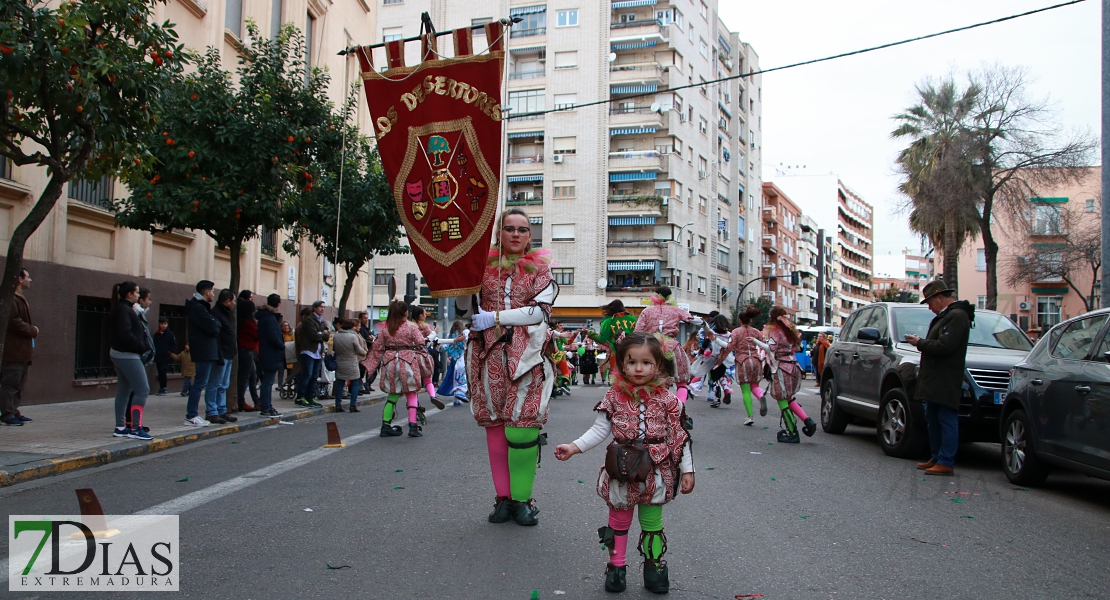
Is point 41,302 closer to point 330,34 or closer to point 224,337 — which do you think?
point 224,337

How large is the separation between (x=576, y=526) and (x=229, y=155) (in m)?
9.64

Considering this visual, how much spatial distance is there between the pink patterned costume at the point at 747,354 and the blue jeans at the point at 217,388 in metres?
6.92

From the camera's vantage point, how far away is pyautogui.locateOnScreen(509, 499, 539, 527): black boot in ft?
17.3

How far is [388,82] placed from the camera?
19.0 ft

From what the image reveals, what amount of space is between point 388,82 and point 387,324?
237 inches

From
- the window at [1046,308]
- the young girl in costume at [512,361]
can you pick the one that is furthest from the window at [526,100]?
the young girl in costume at [512,361]

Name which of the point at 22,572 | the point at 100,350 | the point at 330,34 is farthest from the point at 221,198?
the point at 330,34

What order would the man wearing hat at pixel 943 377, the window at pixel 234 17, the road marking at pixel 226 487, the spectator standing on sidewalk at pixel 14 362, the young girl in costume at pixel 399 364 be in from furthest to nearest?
1. the window at pixel 234 17
2. the young girl in costume at pixel 399 364
3. the spectator standing on sidewalk at pixel 14 362
4. the man wearing hat at pixel 943 377
5. the road marking at pixel 226 487

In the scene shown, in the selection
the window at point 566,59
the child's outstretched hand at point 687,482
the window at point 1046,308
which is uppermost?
the window at point 566,59

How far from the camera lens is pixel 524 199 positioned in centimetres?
5438

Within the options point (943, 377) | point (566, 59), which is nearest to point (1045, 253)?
point (566, 59)

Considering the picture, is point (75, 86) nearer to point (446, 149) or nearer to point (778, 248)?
point (446, 149)

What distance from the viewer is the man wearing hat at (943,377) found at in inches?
313

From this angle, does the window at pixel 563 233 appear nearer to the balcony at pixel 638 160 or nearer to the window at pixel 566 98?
the balcony at pixel 638 160
